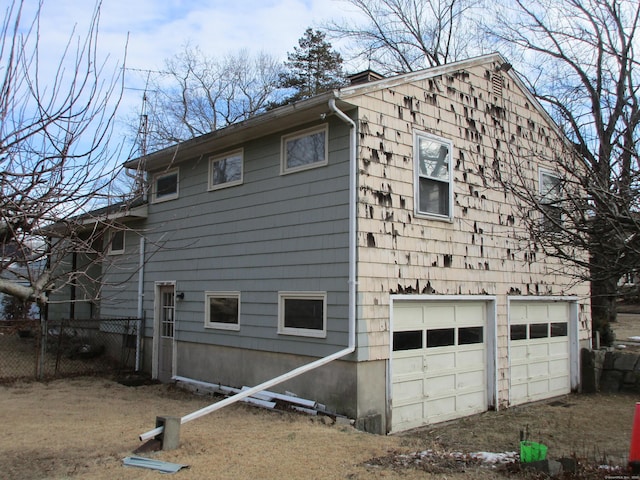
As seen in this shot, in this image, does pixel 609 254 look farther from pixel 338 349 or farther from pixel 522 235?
Result: pixel 522 235

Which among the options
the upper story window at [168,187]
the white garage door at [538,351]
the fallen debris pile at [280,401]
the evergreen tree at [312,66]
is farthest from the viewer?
the evergreen tree at [312,66]

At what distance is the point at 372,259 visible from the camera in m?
8.66

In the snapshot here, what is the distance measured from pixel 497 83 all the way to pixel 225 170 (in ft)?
19.9

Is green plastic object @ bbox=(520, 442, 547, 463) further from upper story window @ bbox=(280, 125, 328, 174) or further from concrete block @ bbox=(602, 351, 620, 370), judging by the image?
A: concrete block @ bbox=(602, 351, 620, 370)

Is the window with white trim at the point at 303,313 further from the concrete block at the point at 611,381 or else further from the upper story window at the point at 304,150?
the concrete block at the point at 611,381

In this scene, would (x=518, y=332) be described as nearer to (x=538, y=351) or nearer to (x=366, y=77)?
(x=538, y=351)

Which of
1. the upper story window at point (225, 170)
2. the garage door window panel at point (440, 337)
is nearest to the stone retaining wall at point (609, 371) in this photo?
the garage door window panel at point (440, 337)

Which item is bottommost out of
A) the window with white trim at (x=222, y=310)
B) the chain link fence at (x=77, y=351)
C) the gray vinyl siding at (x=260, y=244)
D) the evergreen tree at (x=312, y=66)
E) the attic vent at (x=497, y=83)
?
the chain link fence at (x=77, y=351)

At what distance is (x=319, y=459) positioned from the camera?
6.21 m

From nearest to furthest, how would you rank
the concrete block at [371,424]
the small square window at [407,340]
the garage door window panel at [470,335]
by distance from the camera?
the concrete block at [371,424]
the small square window at [407,340]
the garage door window panel at [470,335]

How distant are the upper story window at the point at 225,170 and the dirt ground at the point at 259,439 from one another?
4285 mm

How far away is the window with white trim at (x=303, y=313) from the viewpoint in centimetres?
897

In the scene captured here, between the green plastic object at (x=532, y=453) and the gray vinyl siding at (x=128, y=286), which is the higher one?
the gray vinyl siding at (x=128, y=286)

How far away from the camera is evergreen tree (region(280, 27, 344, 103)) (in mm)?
29984
